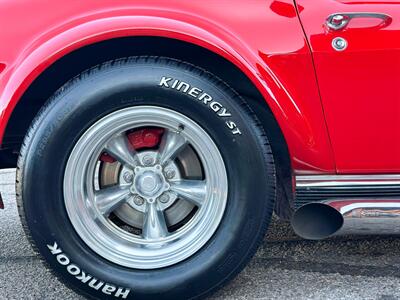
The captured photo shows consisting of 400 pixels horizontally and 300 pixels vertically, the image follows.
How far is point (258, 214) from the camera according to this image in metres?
2.26

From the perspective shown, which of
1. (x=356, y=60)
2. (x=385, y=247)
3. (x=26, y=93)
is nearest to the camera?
(x=356, y=60)

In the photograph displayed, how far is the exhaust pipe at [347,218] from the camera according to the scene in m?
2.22

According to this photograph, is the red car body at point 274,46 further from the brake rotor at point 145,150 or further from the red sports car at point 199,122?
the brake rotor at point 145,150

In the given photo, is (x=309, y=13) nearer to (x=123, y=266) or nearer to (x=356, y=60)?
(x=356, y=60)

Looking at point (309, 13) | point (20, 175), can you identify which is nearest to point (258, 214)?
point (309, 13)

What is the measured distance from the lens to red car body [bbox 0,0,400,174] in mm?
2158

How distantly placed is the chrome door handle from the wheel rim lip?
2.15 ft

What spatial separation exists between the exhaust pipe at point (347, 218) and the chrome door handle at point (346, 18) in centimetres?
69

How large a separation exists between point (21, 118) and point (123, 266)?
80cm

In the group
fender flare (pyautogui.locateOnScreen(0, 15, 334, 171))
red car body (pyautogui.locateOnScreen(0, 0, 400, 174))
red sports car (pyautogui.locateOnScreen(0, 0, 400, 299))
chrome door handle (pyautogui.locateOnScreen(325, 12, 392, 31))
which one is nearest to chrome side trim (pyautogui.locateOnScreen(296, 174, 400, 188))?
red sports car (pyautogui.locateOnScreen(0, 0, 400, 299))

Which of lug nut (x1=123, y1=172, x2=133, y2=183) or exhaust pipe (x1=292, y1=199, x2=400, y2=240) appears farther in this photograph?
lug nut (x1=123, y1=172, x2=133, y2=183)

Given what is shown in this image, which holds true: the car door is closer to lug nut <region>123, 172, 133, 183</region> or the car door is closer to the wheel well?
the wheel well

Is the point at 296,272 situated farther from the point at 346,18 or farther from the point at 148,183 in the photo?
the point at 346,18

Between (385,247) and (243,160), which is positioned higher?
(243,160)
